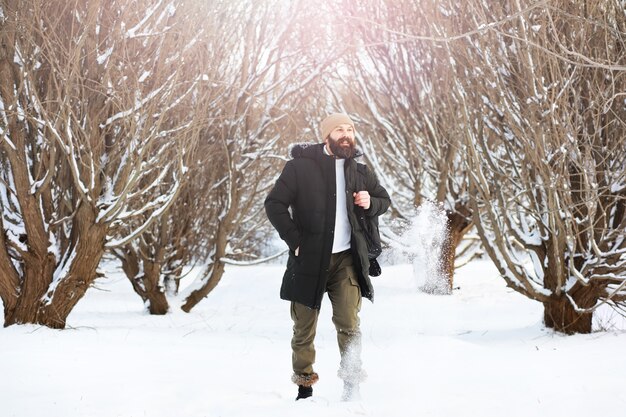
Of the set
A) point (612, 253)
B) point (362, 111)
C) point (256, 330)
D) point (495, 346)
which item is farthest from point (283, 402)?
point (362, 111)

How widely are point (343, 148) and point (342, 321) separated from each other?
95cm

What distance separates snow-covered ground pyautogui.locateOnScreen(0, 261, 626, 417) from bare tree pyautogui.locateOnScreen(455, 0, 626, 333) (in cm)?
46

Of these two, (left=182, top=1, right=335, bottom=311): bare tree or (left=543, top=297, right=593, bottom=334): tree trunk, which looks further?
(left=182, top=1, right=335, bottom=311): bare tree

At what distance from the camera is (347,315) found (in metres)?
3.45

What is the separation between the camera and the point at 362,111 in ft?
36.3

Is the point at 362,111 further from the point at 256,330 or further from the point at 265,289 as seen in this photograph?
the point at 256,330

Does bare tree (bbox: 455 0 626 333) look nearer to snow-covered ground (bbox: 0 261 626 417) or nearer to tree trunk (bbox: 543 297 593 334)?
tree trunk (bbox: 543 297 593 334)

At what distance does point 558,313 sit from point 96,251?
4.11m

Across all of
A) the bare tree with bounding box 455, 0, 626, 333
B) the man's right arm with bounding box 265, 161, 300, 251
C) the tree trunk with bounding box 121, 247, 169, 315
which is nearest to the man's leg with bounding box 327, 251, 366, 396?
the man's right arm with bounding box 265, 161, 300, 251

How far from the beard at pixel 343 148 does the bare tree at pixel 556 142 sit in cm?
181

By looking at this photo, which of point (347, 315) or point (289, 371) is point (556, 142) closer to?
point (347, 315)

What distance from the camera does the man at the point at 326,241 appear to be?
11.2 ft

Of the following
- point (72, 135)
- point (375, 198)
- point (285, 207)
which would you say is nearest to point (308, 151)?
point (285, 207)

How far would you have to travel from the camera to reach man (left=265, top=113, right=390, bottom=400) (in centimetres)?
342
